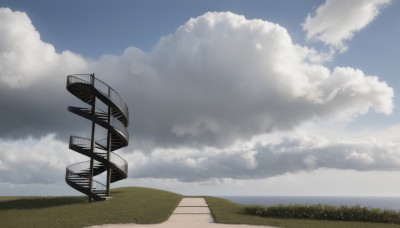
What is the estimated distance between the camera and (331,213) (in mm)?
23812

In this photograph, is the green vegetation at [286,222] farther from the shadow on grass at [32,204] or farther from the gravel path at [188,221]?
the shadow on grass at [32,204]

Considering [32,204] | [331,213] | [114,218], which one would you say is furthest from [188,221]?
[32,204]

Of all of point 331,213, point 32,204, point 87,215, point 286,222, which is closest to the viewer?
point 286,222

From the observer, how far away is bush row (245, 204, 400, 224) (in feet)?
76.2

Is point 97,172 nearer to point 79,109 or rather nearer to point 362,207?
point 79,109

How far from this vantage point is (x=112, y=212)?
2314 cm

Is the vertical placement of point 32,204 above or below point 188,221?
above

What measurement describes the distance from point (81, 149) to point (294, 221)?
18.1m

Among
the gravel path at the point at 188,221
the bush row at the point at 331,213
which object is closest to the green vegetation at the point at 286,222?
the gravel path at the point at 188,221

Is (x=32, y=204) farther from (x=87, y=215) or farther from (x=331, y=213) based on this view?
(x=331, y=213)

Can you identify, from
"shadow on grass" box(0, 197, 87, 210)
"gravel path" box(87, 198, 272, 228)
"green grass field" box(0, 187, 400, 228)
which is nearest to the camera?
"gravel path" box(87, 198, 272, 228)

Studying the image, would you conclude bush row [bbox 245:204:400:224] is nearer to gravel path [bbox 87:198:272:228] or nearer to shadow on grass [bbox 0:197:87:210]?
gravel path [bbox 87:198:272:228]

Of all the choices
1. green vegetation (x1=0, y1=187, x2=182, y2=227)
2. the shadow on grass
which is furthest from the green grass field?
the shadow on grass

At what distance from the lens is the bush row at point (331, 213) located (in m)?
23.2
